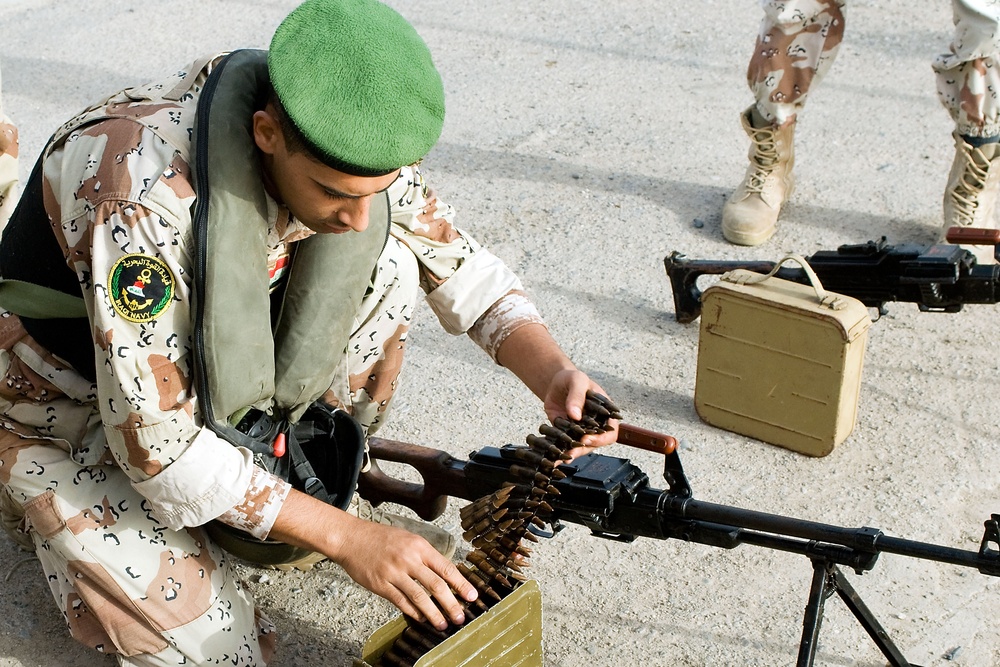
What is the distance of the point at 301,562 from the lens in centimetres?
310

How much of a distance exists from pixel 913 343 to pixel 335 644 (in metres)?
2.43

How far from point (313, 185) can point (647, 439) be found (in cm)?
96

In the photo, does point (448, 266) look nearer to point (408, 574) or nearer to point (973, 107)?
point (408, 574)

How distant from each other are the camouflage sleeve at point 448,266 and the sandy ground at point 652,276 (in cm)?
75

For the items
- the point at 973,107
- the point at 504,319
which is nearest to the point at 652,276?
the point at 973,107

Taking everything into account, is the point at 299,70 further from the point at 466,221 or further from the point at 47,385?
the point at 466,221

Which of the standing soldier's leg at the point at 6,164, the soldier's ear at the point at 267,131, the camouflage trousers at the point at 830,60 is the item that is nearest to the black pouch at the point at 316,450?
the soldier's ear at the point at 267,131

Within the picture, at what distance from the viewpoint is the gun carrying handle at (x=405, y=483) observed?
2.95m

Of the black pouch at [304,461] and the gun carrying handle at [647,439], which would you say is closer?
the gun carrying handle at [647,439]

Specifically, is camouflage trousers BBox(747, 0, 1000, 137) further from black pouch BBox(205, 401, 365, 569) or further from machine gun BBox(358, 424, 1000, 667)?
black pouch BBox(205, 401, 365, 569)

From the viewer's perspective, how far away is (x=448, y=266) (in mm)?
3027

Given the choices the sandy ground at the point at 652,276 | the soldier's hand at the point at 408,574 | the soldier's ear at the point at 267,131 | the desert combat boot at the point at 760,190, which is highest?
the soldier's ear at the point at 267,131

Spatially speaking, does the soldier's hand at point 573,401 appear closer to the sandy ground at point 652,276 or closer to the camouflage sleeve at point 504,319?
the camouflage sleeve at point 504,319

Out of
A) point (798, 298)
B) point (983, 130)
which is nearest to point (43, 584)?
point (798, 298)
